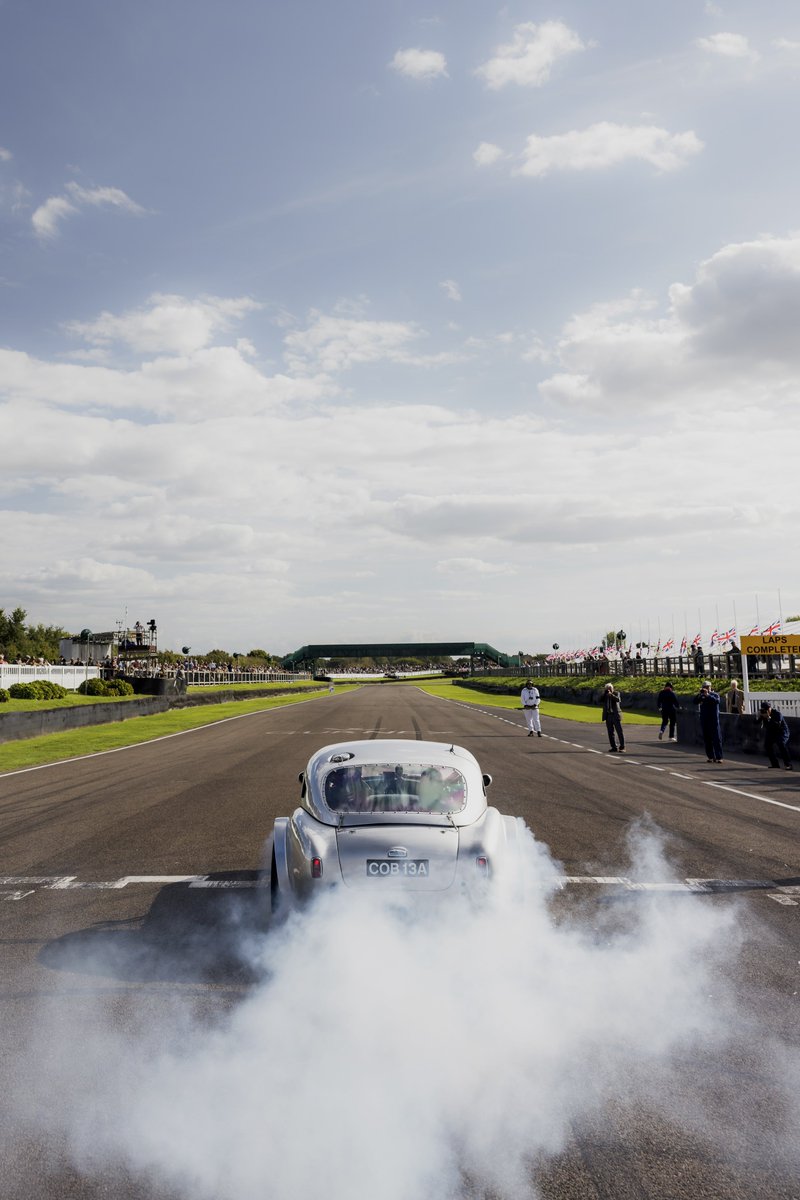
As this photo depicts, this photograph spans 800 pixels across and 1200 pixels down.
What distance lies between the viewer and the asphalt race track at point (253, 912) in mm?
3648

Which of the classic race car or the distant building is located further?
the distant building

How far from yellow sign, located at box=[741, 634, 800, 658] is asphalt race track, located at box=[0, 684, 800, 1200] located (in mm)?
11521

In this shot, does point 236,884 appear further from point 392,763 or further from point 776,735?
point 776,735

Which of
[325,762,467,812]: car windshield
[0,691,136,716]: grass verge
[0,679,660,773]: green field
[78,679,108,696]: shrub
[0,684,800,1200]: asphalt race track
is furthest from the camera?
[78,679,108,696]: shrub

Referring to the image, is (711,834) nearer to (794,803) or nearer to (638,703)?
(794,803)

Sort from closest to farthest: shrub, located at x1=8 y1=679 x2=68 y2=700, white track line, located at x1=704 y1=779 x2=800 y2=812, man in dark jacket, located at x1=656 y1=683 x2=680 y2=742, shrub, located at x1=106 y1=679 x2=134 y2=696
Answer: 1. white track line, located at x1=704 y1=779 x2=800 y2=812
2. man in dark jacket, located at x1=656 y1=683 x2=680 y2=742
3. shrub, located at x1=8 y1=679 x2=68 y2=700
4. shrub, located at x1=106 y1=679 x2=134 y2=696

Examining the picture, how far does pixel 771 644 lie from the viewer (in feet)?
96.9

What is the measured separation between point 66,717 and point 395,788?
2697cm

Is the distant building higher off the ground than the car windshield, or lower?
higher

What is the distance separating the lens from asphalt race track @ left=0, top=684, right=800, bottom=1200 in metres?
3.65

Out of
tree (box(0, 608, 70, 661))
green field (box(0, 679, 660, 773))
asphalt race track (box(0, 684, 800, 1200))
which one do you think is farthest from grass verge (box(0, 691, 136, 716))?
tree (box(0, 608, 70, 661))

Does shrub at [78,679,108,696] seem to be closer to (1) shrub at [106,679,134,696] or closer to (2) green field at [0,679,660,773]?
(1) shrub at [106,679,134,696]

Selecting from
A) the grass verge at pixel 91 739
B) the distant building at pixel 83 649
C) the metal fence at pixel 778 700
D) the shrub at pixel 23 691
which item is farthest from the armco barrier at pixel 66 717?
the metal fence at pixel 778 700

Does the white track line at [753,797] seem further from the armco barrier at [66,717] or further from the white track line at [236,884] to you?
the armco barrier at [66,717]
